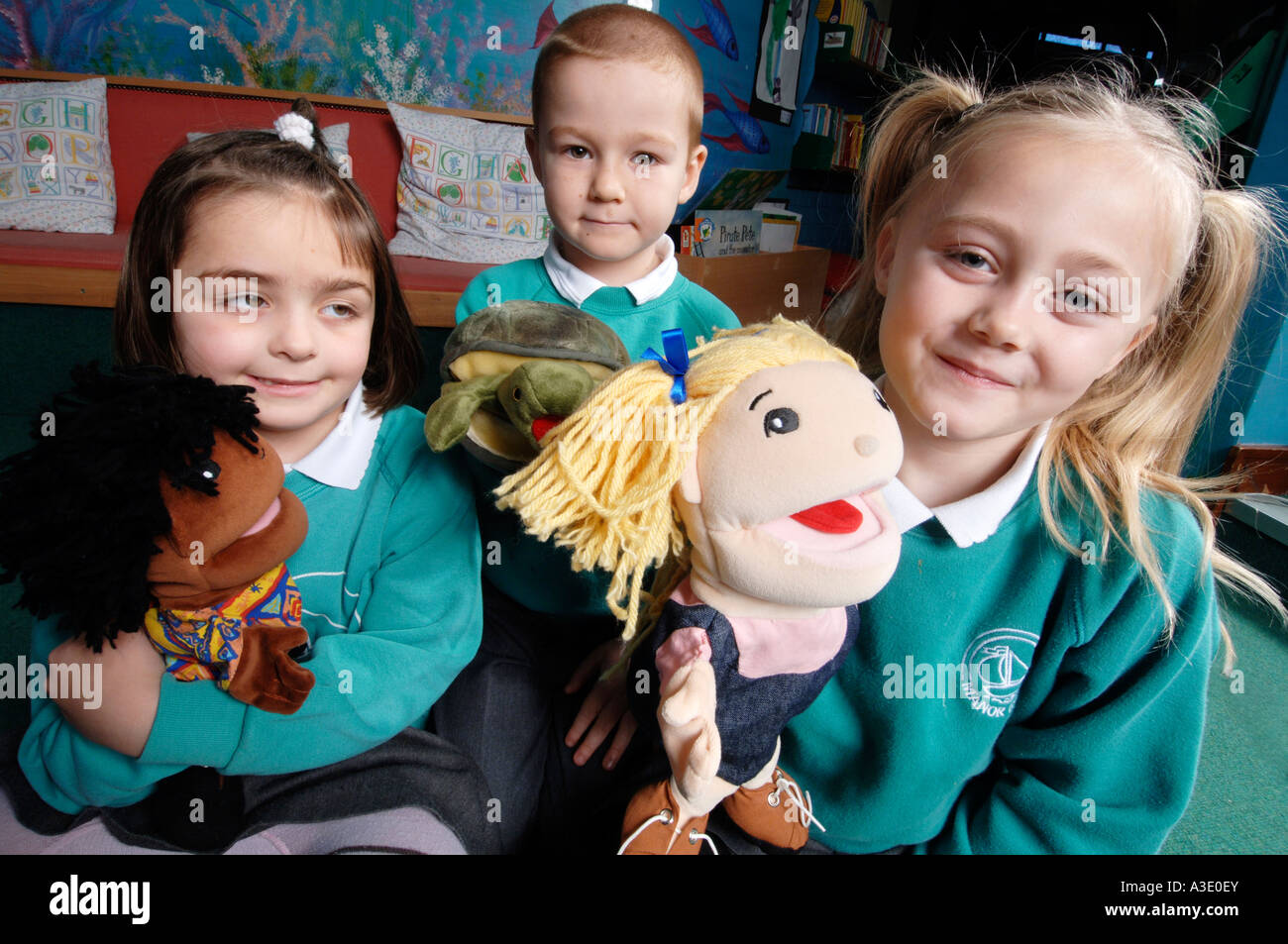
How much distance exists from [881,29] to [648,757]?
196 inches

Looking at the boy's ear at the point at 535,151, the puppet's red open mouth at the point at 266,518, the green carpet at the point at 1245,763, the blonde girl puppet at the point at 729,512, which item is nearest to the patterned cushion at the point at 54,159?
the boy's ear at the point at 535,151

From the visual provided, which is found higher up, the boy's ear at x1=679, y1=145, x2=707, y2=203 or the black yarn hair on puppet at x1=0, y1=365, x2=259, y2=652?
the boy's ear at x1=679, y1=145, x2=707, y2=203

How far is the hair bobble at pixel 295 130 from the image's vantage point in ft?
2.37

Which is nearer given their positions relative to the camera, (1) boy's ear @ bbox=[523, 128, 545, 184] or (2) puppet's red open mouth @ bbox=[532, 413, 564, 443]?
(2) puppet's red open mouth @ bbox=[532, 413, 564, 443]

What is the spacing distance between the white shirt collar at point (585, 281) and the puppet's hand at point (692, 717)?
68 cm

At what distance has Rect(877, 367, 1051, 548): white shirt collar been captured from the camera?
0.71 metres

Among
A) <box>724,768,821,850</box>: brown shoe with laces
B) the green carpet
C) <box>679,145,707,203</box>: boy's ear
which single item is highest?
<box>679,145,707,203</box>: boy's ear

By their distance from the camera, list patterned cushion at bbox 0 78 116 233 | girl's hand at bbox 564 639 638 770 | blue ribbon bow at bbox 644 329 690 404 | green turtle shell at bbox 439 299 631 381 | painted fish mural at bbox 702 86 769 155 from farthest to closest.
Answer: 1. painted fish mural at bbox 702 86 769 155
2. patterned cushion at bbox 0 78 116 233
3. girl's hand at bbox 564 639 638 770
4. green turtle shell at bbox 439 299 631 381
5. blue ribbon bow at bbox 644 329 690 404

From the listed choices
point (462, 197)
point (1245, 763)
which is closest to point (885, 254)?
point (1245, 763)

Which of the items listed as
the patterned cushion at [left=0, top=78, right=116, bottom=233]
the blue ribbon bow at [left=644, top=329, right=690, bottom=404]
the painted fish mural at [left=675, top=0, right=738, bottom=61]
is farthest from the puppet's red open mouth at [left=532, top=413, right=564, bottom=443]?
the painted fish mural at [left=675, top=0, right=738, bottom=61]

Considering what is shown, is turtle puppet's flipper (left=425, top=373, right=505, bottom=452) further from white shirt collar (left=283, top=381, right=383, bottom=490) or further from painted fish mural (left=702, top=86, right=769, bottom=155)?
painted fish mural (left=702, top=86, right=769, bottom=155)

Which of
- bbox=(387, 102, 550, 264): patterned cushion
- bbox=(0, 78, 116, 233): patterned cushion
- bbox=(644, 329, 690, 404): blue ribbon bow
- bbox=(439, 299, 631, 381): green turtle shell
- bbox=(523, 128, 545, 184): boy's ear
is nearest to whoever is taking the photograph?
bbox=(644, 329, 690, 404): blue ribbon bow

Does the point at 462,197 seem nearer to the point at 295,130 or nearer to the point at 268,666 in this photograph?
the point at 295,130

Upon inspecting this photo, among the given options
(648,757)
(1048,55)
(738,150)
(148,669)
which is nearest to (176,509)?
(148,669)
